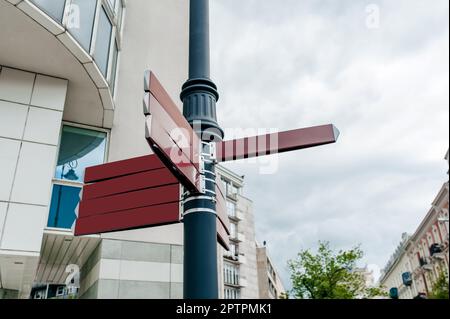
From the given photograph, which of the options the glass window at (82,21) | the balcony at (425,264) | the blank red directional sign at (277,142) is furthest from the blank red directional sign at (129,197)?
the balcony at (425,264)

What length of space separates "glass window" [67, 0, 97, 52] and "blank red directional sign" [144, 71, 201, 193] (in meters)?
7.45

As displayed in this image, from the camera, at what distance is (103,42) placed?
11.4 meters

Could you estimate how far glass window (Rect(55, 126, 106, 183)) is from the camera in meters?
11.8

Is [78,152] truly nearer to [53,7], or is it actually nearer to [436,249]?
[53,7]

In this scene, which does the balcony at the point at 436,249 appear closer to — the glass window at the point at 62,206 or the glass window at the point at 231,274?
the glass window at the point at 231,274

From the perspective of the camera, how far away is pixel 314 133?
379cm

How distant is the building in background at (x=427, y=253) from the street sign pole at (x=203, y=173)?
34.8 meters

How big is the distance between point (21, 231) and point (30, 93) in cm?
332

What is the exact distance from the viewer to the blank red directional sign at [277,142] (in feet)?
12.1

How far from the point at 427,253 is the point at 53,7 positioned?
5457cm

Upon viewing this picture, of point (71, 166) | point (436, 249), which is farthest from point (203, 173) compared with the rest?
point (436, 249)

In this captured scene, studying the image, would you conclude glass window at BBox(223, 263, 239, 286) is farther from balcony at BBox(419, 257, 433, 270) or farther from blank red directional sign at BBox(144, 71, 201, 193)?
blank red directional sign at BBox(144, 71, 201, 193)
